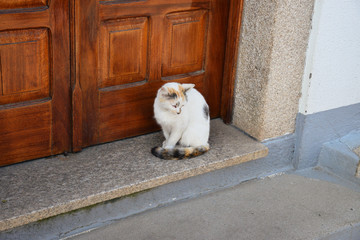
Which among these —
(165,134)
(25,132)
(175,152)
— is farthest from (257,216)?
(25,132)

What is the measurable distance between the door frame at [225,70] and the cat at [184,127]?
0.40 m

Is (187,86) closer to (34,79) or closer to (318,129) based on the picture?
(34,79)

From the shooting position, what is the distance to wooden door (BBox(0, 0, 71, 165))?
2.52 meters

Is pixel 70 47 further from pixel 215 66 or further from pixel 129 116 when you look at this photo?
pixel 215 66

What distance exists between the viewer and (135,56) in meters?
2.97

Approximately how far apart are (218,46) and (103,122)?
0.93 metres

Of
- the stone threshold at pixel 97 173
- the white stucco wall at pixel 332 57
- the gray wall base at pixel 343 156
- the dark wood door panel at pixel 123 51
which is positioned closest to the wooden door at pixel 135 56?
the dark wood door panel at pixel 123 51

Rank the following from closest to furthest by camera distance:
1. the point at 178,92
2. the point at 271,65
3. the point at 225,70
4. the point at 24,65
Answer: the point at 24,65
the point at 178,92
the point at 271,65
the point at 225,70

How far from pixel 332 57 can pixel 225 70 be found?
27.9 inches

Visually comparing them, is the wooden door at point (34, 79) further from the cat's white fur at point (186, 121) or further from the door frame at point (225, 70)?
the cat's white fur at point (186, 121)

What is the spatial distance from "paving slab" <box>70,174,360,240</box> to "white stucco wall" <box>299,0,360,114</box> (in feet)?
1.88

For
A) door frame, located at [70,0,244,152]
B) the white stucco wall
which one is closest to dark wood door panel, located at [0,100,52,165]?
door frame, located at [70,0,244,152]

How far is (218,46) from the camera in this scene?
3.25m

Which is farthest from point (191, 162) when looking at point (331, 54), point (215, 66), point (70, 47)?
point (331, 54)
